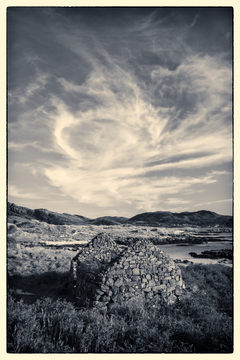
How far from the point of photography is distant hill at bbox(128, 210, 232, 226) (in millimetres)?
6045

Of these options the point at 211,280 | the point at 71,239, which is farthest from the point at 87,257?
the point at 71,239

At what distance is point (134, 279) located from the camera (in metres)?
6.45

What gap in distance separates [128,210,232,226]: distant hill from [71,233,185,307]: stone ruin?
1139mm

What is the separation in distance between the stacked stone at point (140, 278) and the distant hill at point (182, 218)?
1143 millimetres

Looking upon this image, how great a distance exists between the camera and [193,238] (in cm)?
1105

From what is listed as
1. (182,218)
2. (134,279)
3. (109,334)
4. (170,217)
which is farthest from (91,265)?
(109,334)

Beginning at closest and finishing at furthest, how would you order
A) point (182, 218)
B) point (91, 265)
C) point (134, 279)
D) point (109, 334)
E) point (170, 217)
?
point (109, 334) < point (134, 279) < point (182, 218) < point (170, 217) < point (91, 265)

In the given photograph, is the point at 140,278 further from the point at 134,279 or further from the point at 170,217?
the point at 170,217

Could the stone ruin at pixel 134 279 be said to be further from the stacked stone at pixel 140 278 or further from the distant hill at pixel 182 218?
the distant hill at pixel 182 218

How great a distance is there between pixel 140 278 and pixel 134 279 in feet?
0.67

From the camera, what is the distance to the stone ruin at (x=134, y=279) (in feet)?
20.3

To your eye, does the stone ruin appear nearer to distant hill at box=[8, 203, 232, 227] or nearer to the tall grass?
the tall grass

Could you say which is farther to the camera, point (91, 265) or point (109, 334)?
point (91, 265)

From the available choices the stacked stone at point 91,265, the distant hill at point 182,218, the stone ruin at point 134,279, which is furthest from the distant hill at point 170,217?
the stacked stone at point 91,265
